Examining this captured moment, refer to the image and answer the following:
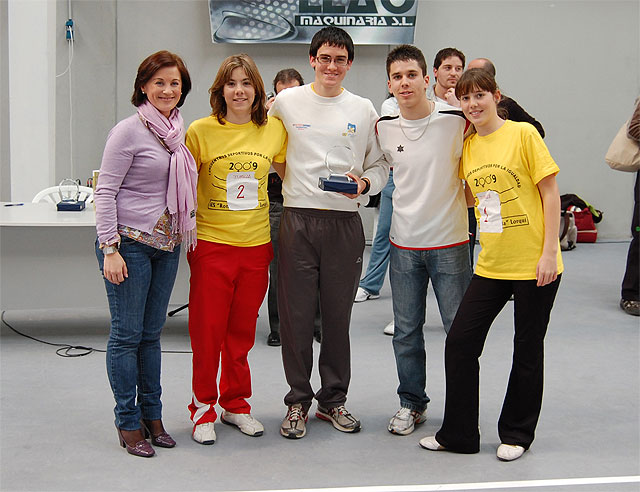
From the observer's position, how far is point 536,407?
2.88 meters

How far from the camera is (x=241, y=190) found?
291 centimetres

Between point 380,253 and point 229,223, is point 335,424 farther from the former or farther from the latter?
point 380,253

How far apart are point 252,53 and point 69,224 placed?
4.11m

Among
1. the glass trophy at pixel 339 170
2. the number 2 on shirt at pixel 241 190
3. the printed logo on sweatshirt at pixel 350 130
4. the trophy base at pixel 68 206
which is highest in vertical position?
the printed logo on sweatshirt at pixel 350 130

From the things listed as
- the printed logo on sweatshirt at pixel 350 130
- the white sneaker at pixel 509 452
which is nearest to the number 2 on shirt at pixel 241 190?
the printed logo on sweatshirt at pixel 350 130

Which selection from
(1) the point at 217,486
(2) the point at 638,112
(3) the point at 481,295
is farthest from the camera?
(2) the point at 638,112

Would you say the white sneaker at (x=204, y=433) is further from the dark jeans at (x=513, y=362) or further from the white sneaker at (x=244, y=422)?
the dark jeans at (x=513, y=362)

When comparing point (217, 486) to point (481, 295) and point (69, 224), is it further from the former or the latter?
point (69, 224)

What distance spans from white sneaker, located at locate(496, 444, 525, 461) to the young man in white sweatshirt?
597mm

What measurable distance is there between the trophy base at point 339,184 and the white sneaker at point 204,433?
105 centimetres

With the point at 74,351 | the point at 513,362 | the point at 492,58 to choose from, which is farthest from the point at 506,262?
the point at 492,58

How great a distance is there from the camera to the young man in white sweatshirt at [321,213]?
2969 mm

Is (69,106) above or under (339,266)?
above

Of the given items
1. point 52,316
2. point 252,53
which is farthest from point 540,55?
point 52,316
